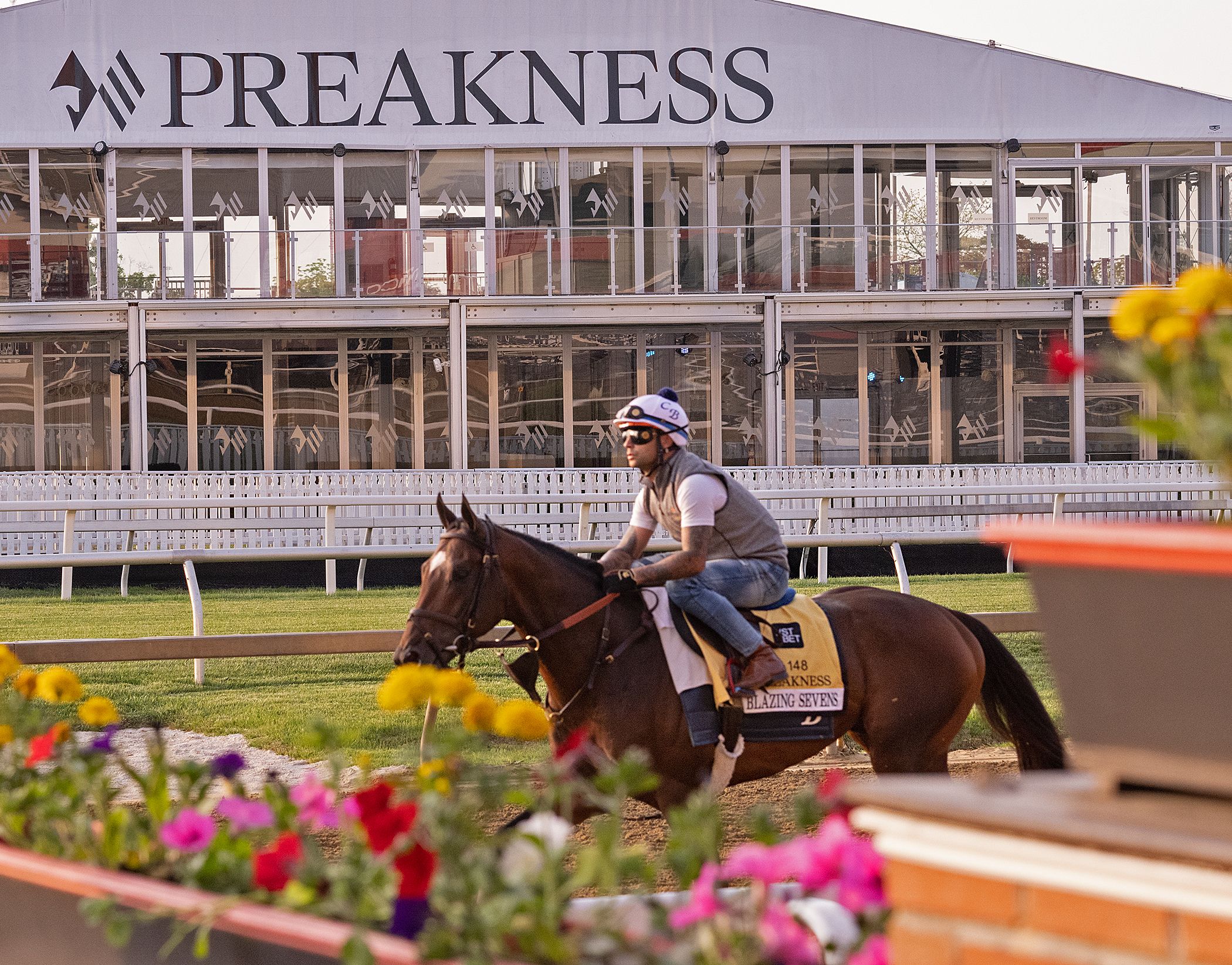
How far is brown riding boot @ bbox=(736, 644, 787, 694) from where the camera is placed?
490cm

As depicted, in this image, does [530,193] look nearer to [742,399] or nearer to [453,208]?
[453,208]

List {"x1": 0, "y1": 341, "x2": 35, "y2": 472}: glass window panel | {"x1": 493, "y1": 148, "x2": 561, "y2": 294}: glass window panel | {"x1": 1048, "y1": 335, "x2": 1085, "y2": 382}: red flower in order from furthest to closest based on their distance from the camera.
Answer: {"x1": 0, "y1": 341, "x2": 35, "y2": 472}: glass window panel < {"x1": 493, "y1": 148, "x2": 561, "y2": 294}: glass window panel < {"x1": 1048, "y1": 335, "x2": 1085, "y2": 382}: red flower

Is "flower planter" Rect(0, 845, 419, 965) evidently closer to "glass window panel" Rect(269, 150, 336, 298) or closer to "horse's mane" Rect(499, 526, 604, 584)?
"horse's mane" Rect(499, 526, 604, 584)

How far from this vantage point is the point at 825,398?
25578 millimetres

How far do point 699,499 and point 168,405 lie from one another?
21.2 meters

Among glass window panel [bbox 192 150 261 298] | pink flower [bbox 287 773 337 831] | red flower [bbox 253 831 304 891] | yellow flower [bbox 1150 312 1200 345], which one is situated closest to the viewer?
yellow flower [bbox 1150 312 1200 345]

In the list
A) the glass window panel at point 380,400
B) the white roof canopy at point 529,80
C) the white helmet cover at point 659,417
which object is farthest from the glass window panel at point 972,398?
the white helmet cover at point 659,417

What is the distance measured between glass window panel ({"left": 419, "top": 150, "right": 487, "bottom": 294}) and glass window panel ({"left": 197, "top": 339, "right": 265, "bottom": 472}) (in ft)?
12.3

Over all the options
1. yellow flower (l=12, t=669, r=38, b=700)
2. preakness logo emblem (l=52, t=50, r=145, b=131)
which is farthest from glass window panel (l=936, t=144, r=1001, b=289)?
yellow flower (l=12, t=669, r=38, b=700)

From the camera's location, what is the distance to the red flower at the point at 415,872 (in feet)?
6.42

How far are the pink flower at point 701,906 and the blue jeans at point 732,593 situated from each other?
290 centimetres

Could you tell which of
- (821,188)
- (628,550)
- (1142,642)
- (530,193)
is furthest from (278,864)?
(821,188)

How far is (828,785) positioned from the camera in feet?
7.89

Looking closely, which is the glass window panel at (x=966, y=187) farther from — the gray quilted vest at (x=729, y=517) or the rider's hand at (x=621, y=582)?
the rider's hand at (x=621, y=582)
